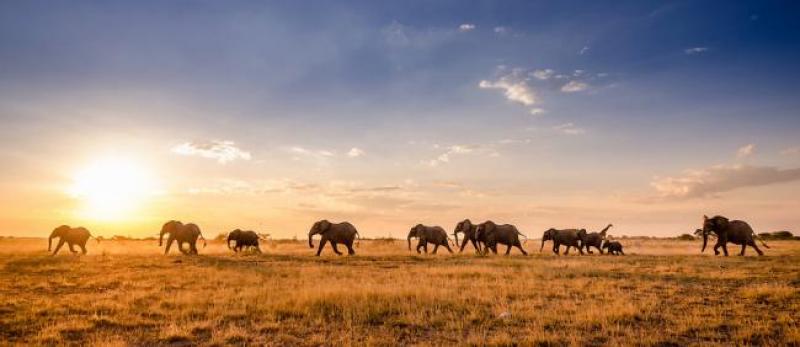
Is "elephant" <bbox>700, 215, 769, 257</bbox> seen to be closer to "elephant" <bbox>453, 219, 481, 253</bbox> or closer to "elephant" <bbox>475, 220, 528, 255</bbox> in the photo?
"elephant" <bbox>475, 220, 528, 255</bbox>

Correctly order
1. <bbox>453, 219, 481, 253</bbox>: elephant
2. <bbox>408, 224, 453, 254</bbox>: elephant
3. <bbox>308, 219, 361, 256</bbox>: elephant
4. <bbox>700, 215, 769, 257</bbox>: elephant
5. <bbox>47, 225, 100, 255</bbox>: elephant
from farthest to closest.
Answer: <bbox>408, 224, 453, 254</bbox>: elephant < <bbox>453, 219, 481, 253</bbox>: elephant < <bbox>47, 225, 100, 255</bbox>: elephant < <bbox>308, 219, 361, 256</bbox>: elephant < <bbox>700, 215, 769, 257</bbox>: elephant

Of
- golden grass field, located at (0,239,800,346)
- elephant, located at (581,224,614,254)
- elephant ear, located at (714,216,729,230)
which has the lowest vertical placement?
golden grass field, located at (0,239,800,346)

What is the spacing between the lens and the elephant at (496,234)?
35.2 meters

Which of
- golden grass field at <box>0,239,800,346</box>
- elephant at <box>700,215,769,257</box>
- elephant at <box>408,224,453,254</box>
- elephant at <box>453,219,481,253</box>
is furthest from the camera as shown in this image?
elephant at <box>408,224,453,254</box>

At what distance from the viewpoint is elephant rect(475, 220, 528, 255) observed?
35.2 meters

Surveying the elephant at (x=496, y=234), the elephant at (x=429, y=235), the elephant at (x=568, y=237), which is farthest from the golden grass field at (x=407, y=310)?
the elephant at (x=429, y=235)

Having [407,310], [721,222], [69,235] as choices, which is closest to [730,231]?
[721,222]

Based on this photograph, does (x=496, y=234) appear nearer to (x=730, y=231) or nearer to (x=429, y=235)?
(x=429, y=235)

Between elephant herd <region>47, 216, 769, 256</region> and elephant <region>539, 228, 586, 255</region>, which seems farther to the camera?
elephant <region>539, 228, 586, 255</region>

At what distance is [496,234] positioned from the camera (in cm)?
3572

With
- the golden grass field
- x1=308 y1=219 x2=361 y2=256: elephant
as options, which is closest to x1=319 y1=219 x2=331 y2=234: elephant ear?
x1=308 y1=219 x2=361 y2=256: elephant

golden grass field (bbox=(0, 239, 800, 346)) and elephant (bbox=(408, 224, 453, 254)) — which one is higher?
elephant (bbox=(408, 224, 453, 254))

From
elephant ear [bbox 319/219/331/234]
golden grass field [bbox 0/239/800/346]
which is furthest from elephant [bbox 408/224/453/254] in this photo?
golden grass field [bbox 0/239/800/346]

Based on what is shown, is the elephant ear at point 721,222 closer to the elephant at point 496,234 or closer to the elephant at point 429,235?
the elephant at point 496,234
